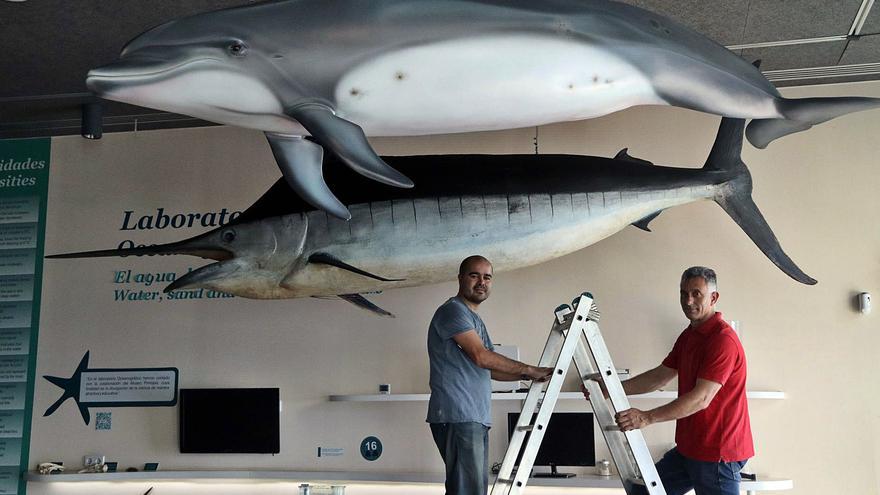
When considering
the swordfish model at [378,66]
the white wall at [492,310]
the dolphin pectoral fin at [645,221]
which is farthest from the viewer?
the white wall at [492,310]

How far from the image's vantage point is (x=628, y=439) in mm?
2699

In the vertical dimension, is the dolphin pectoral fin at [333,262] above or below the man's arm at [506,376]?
above

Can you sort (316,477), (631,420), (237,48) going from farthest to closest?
1. (316,477)
2. (631,420)
3. (237,48)

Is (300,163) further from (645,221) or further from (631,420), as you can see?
(645,221)

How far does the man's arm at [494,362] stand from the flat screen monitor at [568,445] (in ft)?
4.42

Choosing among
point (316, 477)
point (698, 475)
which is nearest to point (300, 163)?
point (698, 475)

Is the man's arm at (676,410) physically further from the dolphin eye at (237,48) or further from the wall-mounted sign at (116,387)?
the wall-mounted sign at (116,387)

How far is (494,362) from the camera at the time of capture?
286 centimetres

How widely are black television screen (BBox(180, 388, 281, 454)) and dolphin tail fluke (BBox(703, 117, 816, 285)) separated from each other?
2.44 metres

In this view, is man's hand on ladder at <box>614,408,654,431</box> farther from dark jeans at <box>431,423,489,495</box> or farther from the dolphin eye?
the dolphin eye

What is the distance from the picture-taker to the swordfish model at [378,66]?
2375 mm

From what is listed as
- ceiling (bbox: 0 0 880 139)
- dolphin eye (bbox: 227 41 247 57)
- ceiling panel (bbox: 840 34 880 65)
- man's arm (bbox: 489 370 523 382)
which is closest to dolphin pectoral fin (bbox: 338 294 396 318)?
man's arm (bbox: 489 370 523 382)

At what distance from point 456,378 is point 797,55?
8.30ft

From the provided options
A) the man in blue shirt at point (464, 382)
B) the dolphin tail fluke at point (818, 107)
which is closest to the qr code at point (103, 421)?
the man in blue shirt at point (464, 382)
